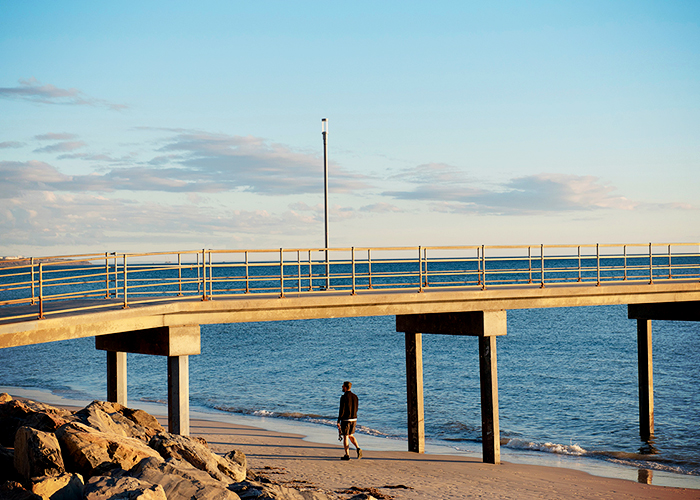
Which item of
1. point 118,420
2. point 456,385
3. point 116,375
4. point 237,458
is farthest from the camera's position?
point 456,385

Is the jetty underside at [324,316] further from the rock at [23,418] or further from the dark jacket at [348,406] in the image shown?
the dark jacket at [348,406]

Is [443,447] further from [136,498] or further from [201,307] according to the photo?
[136,498]

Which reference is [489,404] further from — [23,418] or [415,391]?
[23,418]

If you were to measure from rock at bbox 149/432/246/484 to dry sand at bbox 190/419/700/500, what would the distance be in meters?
2.40

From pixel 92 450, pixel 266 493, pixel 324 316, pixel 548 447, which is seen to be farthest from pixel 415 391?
pixel 92 450

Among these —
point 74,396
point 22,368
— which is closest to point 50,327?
point 74,396

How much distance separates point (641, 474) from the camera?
1596 cm

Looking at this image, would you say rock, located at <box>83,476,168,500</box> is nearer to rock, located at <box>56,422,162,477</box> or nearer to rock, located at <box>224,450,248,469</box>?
rock, located at <box>56,422,162,477</box>

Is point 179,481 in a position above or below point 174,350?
below

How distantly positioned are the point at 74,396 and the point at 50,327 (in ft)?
66.0

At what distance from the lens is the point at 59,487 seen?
691 cm

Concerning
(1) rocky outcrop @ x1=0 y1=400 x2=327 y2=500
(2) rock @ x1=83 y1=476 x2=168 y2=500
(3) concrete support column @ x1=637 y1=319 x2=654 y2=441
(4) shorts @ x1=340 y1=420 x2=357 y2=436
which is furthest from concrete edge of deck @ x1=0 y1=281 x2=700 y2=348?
(2) rock @ x1=83 y1=476 x2=168 y2=500

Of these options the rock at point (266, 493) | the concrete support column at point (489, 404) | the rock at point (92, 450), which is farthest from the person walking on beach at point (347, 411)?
the rock at point (92, 450)

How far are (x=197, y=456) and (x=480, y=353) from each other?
8242mm
